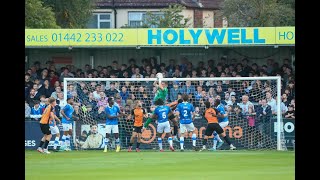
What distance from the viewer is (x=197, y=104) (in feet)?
93.6

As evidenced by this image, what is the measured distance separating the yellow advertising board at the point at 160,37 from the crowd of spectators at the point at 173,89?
101cm

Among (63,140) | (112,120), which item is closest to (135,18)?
(63,140)

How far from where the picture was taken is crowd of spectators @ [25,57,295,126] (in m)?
27.9

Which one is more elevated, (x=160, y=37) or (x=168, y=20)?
(x=168, y=20)

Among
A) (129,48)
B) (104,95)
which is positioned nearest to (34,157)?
(104,95)

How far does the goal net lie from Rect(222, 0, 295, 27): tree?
21.9 meters

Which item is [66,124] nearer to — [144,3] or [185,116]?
[185,116]

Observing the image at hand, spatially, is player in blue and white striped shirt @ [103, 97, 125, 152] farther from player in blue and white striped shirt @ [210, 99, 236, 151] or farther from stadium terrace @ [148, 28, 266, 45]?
stadium terrace @ [148, 28, 266, 45]

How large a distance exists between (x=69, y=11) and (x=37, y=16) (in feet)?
21.3

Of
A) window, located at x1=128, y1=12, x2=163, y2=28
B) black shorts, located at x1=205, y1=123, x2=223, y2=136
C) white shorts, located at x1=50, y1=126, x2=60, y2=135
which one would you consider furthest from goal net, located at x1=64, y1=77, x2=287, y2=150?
window, located at x1=128, y1=12, x2=163, y2=28
